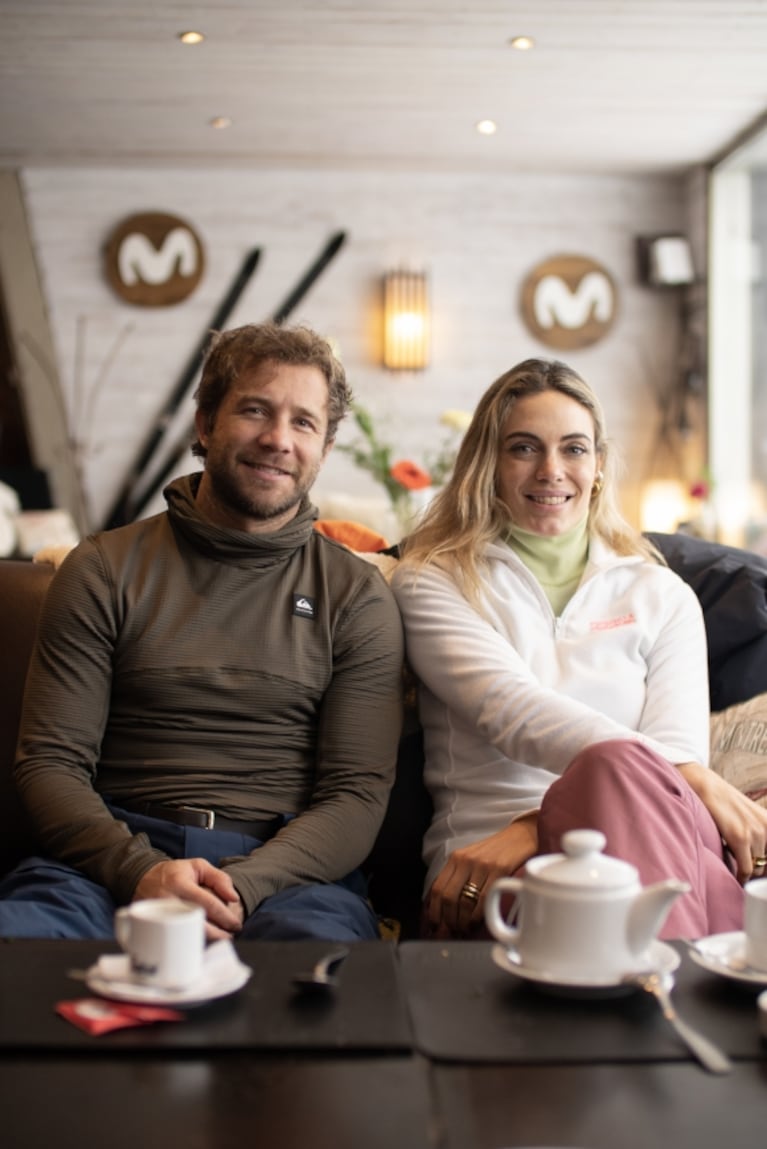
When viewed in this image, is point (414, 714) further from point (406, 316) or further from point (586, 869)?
point (406, 316)

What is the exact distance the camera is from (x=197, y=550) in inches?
75.5

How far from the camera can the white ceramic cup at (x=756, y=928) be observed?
109 centimetres

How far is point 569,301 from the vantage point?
6730 millimetres

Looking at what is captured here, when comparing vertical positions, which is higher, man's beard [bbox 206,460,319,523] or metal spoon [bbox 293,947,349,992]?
man's beard [bbox 206,460,319,523]

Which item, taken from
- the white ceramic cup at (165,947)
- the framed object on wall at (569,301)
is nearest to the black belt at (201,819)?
the white ceramic cup at (165,947)

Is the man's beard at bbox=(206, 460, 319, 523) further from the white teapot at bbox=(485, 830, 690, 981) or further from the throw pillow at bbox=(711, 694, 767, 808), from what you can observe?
the white teapot at bbox=(485, 830, 690, 981)

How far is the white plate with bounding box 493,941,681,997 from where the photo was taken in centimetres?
104

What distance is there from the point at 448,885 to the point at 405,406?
5271 millimetres

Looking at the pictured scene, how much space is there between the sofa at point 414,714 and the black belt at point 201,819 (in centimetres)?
30

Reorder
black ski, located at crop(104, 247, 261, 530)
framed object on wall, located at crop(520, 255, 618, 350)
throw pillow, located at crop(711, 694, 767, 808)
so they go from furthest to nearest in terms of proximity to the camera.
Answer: framed object on wall, located at crop(520, 255, 618, 350), black ski, located at crop(104, 247, 261, 530), throw pillow, located at crop(711, 694, 767, 808)

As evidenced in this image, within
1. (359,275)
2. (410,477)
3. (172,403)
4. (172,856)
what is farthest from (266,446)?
(359,275)

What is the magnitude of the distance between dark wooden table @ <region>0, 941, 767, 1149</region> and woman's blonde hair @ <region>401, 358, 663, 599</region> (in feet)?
3.43

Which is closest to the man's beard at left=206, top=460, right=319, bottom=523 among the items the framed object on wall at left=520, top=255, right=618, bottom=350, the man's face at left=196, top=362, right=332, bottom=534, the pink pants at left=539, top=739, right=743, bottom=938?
the man's face at left=196, top=362, right=332, bottom=534

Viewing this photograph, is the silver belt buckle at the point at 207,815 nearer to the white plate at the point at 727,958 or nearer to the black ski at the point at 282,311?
the white plate at the point at 727,958
